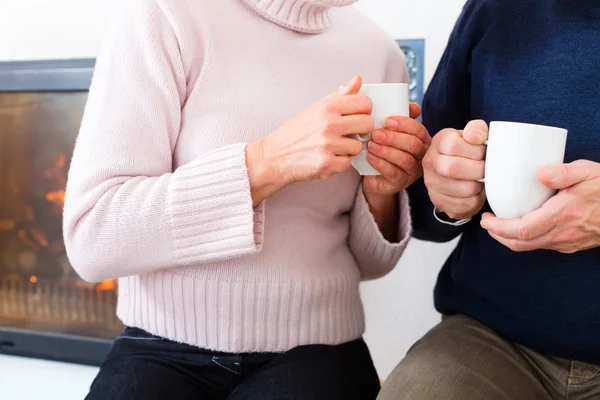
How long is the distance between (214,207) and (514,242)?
14.9 inches

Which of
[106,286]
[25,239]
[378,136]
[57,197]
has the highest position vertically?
[378,136]

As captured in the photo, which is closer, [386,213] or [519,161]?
[519,161]

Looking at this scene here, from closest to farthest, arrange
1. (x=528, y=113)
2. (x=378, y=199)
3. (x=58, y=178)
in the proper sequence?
(x=528, y=113), (x=378, y=199), (x=58, y=178)

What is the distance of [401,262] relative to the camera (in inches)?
58.0

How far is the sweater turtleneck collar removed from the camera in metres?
0.89

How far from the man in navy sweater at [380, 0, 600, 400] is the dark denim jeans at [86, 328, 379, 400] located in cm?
10

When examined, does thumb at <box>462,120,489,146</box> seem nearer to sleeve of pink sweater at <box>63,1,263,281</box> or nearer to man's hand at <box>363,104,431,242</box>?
man's hand at <box>363,104,431,242</box>

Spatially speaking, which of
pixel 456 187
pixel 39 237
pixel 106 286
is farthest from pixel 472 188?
pixel 39 237

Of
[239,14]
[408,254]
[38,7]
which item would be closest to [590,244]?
[239,14]

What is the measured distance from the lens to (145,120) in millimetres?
804

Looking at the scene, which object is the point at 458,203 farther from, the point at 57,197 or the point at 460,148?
the point at 57,197

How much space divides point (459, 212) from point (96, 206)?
490mm

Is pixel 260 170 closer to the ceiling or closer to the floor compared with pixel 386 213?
closer to the ceiling

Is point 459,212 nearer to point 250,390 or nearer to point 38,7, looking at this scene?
point 250,390
